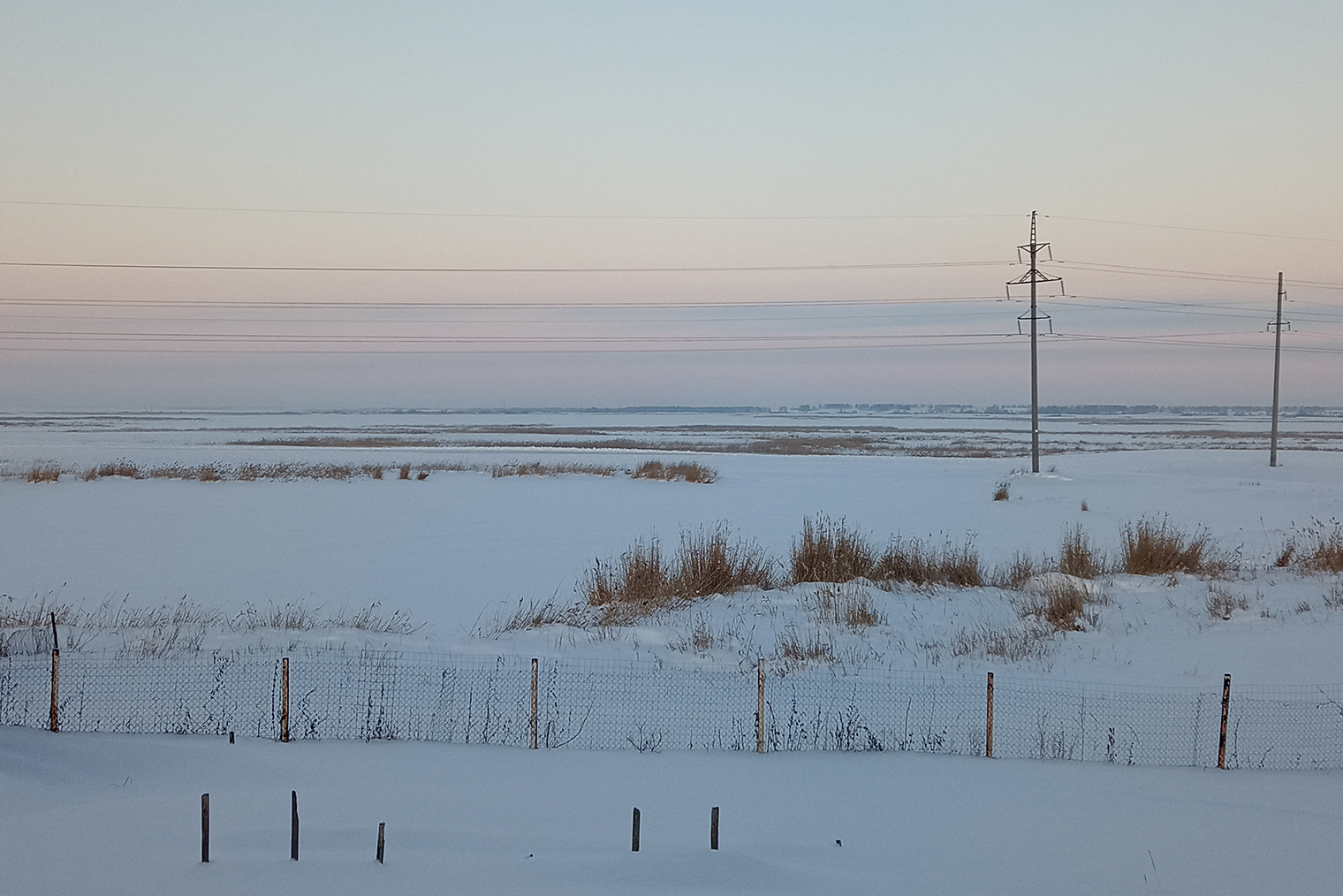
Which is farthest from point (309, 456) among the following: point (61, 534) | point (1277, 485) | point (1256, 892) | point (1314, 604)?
point (1256, 892)

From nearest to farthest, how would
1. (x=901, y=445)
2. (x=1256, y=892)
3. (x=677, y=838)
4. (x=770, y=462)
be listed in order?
(x=1256, y=892)
(x=677, y=838)
(x=770, y=462)
(x=901, y=445)

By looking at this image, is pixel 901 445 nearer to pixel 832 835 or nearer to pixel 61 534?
pixel 61 534

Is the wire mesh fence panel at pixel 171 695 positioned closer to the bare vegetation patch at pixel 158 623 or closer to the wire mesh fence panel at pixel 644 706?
the bare vegetation patch at pixel 158 623

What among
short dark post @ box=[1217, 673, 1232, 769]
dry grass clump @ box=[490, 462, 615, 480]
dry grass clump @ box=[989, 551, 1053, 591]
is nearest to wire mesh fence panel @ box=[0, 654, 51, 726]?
short dark post @ box=[1217, 673, 1232, 769]

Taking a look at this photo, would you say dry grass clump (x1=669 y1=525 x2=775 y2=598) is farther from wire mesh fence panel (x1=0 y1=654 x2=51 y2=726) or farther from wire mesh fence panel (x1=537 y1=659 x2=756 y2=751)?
wire mesh fence panel (x1=0 y1=654 x2=51 y2=726)

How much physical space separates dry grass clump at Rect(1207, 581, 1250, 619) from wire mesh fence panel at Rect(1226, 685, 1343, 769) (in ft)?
10.6

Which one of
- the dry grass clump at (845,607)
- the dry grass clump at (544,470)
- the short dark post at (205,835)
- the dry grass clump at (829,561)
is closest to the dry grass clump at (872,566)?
the dry grass clump at (829,561)

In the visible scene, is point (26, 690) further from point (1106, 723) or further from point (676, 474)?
point (676, 474)

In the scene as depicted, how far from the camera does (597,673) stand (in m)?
12.0

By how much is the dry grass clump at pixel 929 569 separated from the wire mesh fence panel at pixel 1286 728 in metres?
5.97

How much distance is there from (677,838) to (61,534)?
73.2 feet

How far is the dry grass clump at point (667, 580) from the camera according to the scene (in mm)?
15461

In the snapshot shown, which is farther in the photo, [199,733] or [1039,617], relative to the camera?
[1039,617]

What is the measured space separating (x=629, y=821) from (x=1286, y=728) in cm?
714
